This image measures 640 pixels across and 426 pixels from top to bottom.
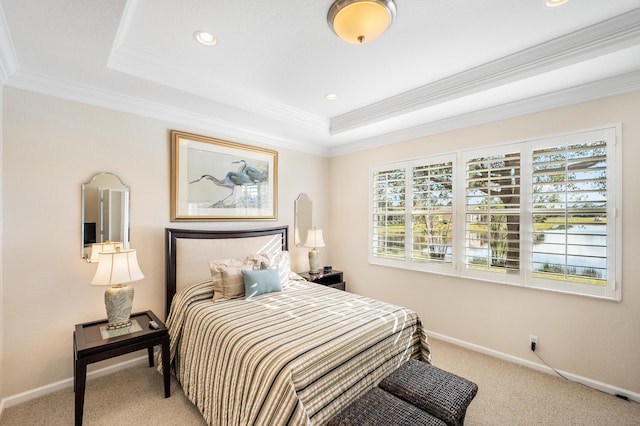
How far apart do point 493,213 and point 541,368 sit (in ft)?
4.87

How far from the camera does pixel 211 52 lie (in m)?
2.23

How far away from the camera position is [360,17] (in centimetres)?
170

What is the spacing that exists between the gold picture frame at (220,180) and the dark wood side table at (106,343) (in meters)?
1.11

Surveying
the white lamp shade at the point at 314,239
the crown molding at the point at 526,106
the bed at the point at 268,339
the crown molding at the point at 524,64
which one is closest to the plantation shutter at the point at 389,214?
the crown molding at the point at 526,106

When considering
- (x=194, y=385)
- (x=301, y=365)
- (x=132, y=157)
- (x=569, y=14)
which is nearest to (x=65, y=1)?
(x=132, y=157)

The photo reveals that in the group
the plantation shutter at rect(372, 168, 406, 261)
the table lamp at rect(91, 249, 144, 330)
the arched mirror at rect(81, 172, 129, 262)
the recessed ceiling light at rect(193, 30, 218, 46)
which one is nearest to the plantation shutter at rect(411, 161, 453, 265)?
the plantation shutter at rect(372, 168, 406, 261)

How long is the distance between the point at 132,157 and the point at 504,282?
3824 mm

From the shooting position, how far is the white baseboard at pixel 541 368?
7.47 ft

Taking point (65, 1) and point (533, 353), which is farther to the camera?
point (533, 353)

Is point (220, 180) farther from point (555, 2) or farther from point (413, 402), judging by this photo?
point (555, 2)

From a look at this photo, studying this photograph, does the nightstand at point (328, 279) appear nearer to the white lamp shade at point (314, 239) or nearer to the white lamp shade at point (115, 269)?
the white lamp shade at point (314, 239)

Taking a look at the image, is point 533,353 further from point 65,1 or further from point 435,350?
point 65,1

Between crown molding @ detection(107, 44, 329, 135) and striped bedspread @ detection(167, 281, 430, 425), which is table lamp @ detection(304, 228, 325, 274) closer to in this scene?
striped bedspread @ detection(167, 281, 430, 425)

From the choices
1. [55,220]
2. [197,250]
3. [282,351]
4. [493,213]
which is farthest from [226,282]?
[493,213]
